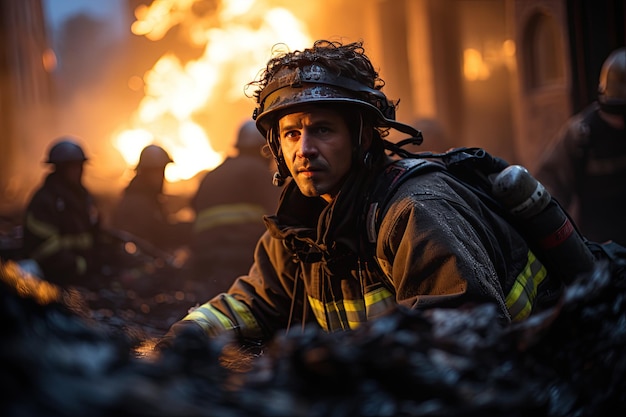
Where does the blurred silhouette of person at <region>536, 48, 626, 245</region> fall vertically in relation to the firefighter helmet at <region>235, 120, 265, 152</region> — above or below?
below

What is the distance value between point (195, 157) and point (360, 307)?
14.0 m

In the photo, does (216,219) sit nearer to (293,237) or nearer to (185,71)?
(293,237)

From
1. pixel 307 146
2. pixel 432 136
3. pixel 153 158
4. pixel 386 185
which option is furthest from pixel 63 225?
pixel 386 185

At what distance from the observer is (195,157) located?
54.7 feet

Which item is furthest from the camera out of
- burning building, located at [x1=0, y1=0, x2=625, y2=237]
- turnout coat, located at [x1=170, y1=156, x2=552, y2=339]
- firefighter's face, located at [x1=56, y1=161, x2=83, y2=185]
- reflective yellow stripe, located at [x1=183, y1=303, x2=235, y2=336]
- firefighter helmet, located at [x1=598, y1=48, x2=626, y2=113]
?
burning building, located at [x1=0, y1=0, x2=625, y2=237]

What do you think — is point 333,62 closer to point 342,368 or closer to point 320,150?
point 320,150

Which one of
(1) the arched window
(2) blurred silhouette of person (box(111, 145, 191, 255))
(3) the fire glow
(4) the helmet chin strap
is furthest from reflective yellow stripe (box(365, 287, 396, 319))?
(3) the fire glow

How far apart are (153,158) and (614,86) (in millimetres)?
5921

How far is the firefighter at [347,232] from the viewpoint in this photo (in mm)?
2654

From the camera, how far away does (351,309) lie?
10.2ft

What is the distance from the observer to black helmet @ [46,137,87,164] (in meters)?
8.73

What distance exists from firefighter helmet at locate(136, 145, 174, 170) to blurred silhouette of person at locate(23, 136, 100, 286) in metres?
0.97

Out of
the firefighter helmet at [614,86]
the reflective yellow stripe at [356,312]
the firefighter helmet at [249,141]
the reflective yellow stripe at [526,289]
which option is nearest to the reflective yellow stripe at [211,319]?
the reflective yellow stripe at [356,312]

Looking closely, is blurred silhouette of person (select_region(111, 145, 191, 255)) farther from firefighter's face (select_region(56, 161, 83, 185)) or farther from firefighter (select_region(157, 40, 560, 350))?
firefighter (select_region(157, 40, 560, 350))
